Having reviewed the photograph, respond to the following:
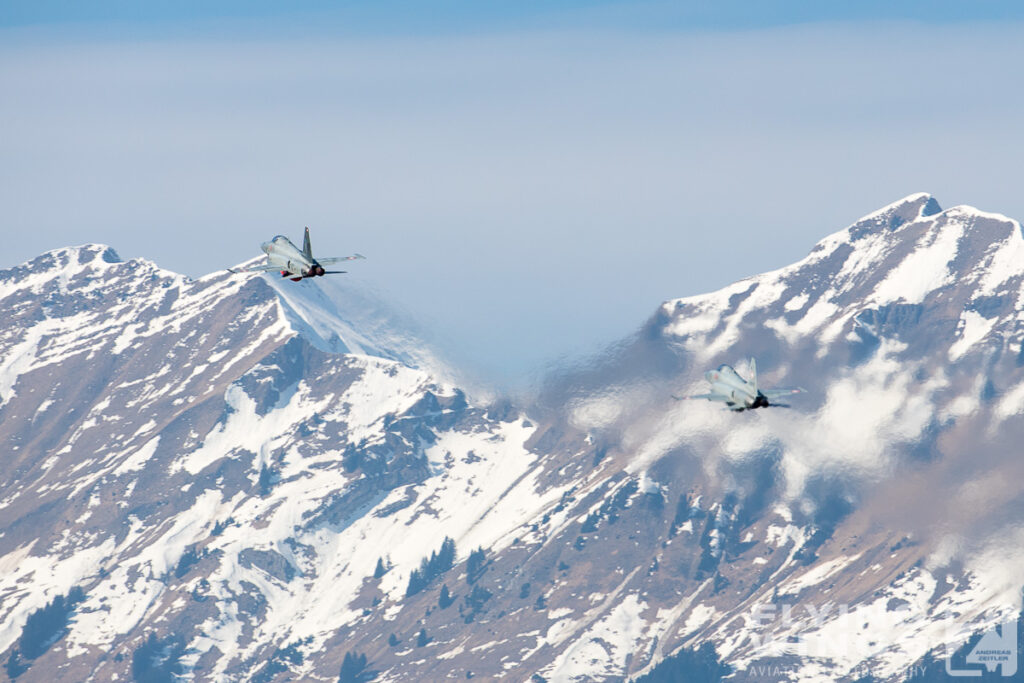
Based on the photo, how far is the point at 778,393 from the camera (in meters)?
197

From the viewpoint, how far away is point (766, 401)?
656 feet

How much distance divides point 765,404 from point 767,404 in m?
0.26

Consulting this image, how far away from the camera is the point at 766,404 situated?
200 meters

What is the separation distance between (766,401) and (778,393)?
A: 9.24 feet

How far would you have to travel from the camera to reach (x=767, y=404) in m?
200

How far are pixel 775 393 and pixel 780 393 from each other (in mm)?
3377

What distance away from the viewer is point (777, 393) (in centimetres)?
19825

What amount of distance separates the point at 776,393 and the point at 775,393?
0.75 metres

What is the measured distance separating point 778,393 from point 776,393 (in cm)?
175

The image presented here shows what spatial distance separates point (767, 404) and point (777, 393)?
2104 mm

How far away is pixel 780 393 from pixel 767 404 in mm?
3602

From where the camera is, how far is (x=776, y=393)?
653ft

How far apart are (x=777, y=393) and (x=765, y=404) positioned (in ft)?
6.96
